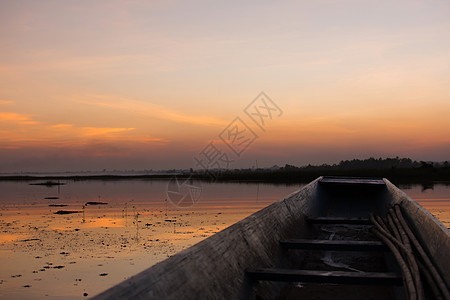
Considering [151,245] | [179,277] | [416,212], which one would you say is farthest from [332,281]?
[151,245]

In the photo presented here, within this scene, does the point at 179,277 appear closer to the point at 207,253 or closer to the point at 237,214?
the point at 207,253

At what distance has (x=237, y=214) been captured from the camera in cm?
1506

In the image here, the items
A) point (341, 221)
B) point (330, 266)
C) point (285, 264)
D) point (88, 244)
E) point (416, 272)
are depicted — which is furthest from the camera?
point (88, 244)

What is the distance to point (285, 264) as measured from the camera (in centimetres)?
358

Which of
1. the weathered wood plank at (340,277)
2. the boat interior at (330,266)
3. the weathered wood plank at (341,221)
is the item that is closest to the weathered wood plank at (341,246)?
the boat interior at (330,266)

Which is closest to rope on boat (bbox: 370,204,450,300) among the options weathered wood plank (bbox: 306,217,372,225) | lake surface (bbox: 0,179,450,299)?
Result: weathered wood plank (bbox: 306,217,372,225)

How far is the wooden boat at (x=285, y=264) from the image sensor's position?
5.74ft

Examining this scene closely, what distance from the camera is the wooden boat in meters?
1.75

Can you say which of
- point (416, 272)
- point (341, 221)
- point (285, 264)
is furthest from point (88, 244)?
point (416, 272)

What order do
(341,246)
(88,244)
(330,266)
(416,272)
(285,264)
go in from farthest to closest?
(88,244) < (330,266) < (285,264) < (341,246) < (416,272)

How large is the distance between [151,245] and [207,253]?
7.76 meters

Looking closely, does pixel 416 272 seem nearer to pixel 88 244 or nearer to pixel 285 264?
pixel 285 264

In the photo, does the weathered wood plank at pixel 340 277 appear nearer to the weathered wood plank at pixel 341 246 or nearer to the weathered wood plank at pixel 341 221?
the weathered wood plank at pixel 341 246

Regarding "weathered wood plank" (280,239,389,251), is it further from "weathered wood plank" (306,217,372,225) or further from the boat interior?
"weathered wood plank" (306,217,372,225)
